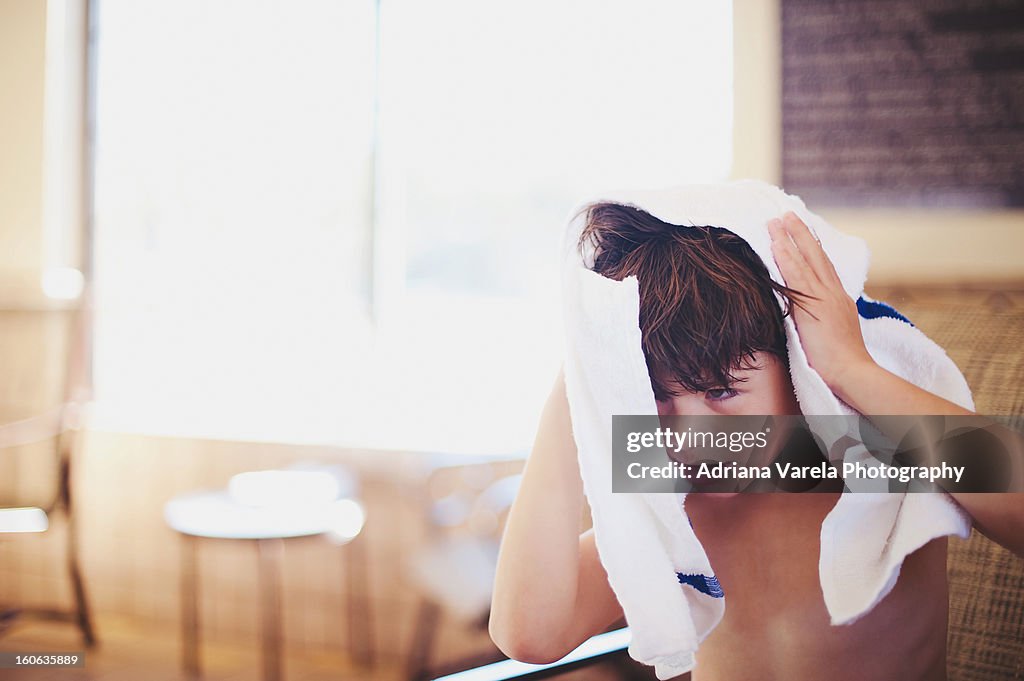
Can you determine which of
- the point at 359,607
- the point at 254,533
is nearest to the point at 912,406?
the point at 254,533

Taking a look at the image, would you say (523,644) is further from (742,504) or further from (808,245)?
(808,245)

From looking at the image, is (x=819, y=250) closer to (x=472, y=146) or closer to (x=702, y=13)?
(x=702, y=13)

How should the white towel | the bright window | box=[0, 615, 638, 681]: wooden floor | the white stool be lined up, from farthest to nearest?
the bright window → the white stool → box=[0, 615, 638, 681]: wooden floor → the white towel

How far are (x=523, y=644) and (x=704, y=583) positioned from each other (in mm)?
123

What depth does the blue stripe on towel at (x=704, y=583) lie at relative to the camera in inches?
16.9

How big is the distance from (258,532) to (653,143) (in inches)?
27.6

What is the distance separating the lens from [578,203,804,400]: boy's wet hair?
0.41 m

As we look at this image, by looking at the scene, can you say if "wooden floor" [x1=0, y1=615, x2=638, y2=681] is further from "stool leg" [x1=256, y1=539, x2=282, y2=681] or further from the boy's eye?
the boy's eye

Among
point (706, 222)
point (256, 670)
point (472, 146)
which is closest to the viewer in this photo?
point (706, 222)

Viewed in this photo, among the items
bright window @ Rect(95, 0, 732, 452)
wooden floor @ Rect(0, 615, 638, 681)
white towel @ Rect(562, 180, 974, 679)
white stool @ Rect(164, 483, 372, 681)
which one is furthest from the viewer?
bright window @ Rect(95, 0, 732, 452)

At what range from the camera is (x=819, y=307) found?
408 millimetres

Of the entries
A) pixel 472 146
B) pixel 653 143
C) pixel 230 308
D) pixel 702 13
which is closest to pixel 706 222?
pixel 702 13

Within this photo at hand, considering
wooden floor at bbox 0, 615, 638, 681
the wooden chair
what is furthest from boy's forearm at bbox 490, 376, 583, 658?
the wooden chair

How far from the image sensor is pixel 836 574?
0.42 metres
